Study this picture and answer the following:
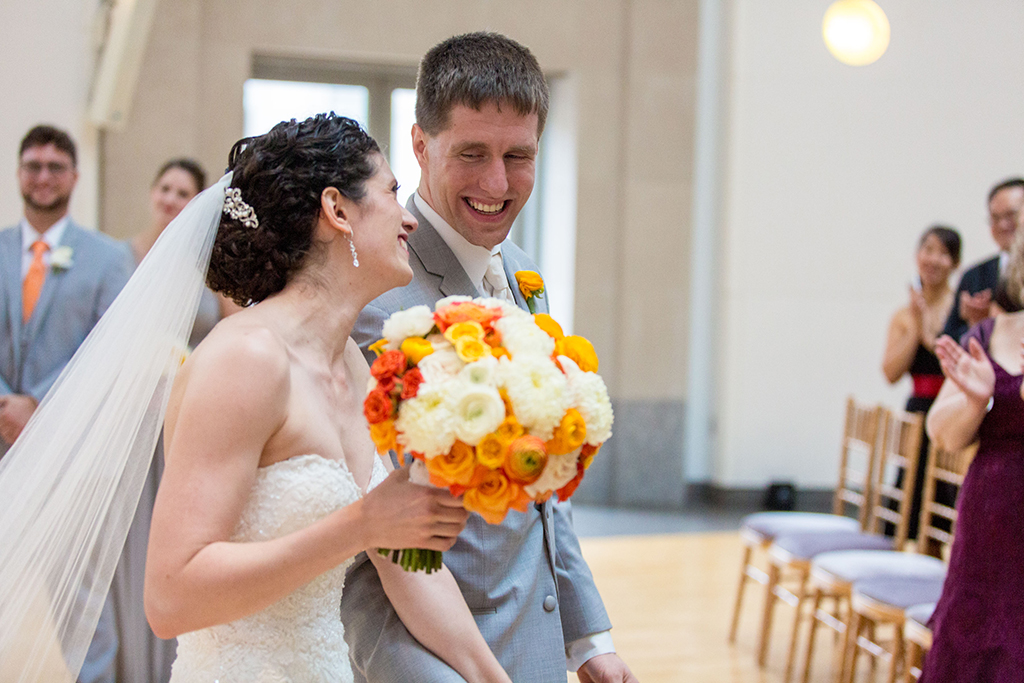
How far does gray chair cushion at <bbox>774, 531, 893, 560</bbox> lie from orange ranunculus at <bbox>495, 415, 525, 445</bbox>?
3906 millimetres

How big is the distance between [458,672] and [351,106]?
7.67m

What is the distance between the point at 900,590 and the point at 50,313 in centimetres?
372

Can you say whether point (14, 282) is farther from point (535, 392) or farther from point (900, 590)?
point (900, 590)

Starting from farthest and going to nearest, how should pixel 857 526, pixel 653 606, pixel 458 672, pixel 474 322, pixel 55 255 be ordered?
pixel 653 606 < pixel 857 526 < pixel 55 255 < pixel 458 672 < pixel 474 322

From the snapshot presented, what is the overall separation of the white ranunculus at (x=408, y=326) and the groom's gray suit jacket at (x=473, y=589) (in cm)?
42

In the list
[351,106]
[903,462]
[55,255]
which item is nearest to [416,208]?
[55,255]

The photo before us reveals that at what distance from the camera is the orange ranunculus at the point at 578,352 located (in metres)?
1.56

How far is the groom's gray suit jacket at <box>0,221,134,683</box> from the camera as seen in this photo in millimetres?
4309

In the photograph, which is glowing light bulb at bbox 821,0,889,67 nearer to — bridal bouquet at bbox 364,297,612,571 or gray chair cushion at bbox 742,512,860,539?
gray chair cushion at bbox 742,512,860,539

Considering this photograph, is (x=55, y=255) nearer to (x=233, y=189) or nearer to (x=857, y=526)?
(x=233, y=189)

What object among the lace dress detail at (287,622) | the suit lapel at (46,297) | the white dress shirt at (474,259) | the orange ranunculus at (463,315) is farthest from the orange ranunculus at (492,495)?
the suit lapel at (46,297)

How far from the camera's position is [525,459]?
4.52 feet

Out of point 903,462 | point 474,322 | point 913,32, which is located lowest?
point 903,462

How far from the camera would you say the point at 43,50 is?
18.1ft
